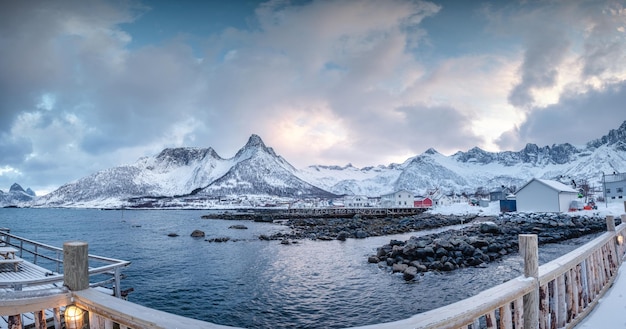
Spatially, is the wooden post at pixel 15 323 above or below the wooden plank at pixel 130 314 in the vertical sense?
below

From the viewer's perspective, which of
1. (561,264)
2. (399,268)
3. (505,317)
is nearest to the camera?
(505,317)

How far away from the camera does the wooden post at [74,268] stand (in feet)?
13.5

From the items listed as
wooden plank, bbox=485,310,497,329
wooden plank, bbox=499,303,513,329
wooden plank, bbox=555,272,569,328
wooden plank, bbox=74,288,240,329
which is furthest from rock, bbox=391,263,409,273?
wooden plank, bbox=74,288,240,329

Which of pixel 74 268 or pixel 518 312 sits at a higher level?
pixel 74 268

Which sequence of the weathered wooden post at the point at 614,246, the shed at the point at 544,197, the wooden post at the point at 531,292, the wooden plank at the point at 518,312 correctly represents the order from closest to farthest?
the wooden plank at the point at 518,312
the wooden post at the point at 531,292
the weathered wooden post at the point at 614,246
the shed at the point at 544,197

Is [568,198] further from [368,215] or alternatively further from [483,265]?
[483,265]

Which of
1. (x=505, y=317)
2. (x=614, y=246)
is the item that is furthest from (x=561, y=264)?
(x=614, y=246)

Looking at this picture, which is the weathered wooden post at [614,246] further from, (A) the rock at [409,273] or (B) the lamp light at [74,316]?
(B) the lamp light at [74,316]

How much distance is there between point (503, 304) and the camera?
4.10 m

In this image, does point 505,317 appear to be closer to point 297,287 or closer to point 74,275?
point 74,275

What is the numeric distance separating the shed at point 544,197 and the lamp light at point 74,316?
63.7 m

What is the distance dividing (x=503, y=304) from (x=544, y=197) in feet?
205

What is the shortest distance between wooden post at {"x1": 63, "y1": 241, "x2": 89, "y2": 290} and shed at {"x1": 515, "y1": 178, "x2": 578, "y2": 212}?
63.7m

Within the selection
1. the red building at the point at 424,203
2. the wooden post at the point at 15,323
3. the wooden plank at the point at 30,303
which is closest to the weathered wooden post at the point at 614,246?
the wooden plank at the point at 30,303
